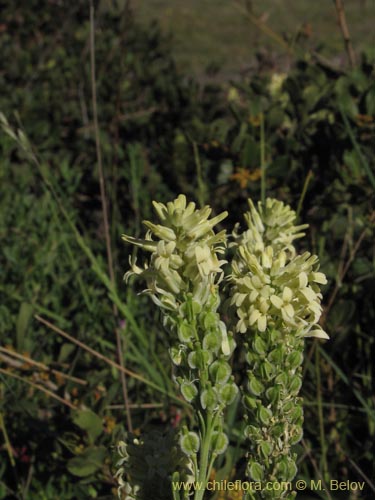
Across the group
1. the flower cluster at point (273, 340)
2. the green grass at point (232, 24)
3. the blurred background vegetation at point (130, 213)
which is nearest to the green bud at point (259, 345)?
the flower cluster at point (273, 340)

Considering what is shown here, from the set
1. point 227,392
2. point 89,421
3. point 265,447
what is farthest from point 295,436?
point 89,421

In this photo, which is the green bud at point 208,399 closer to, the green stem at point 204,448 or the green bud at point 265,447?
the green stem at point 204,448

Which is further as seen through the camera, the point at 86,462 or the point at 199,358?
the point at 86,462

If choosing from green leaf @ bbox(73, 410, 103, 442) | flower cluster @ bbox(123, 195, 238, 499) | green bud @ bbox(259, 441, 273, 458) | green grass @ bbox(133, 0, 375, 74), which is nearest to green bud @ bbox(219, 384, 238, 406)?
flower cluster @ bbox(123, 195, 238, 499)

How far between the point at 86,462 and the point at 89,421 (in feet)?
0.33

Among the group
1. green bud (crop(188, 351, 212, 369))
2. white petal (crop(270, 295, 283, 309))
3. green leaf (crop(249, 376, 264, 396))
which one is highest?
white petal (crop(270, 295, 283, 309))

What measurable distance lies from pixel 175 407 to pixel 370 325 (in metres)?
0.82

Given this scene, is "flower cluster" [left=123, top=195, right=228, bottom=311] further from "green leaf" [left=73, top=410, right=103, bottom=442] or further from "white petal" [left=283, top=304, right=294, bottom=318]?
"green leaf" [left=73, top=410, right=103, bottom=442]

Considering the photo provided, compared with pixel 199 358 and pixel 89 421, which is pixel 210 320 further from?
pixel 89 421

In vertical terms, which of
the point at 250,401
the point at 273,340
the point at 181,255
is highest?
the point at 181,255

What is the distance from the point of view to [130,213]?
3.48 metres

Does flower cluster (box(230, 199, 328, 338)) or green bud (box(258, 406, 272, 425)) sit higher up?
flower cluster (box(230, 199, 328, 338))

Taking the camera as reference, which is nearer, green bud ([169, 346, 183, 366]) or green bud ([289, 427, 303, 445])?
green bud ([169, 346, 183, 366])

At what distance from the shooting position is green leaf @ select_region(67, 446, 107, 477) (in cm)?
175
